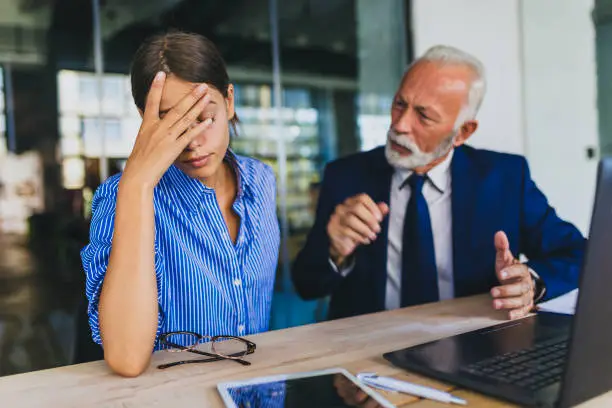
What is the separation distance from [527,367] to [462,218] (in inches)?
34.0

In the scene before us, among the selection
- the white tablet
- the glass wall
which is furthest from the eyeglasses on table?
the glass wall

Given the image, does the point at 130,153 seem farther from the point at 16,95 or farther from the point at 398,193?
the point at 16,95

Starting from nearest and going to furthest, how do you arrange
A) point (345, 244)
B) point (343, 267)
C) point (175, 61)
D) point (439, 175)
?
point (175, 61)
point (345, 244)
point (343, 267)
point (439, 175)

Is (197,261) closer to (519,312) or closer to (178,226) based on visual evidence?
(178,226)

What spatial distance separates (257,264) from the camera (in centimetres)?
134

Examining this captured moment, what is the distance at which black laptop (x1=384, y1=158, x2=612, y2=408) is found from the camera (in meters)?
0.63

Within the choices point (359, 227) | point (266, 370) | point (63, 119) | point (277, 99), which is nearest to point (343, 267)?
point (359, 227)

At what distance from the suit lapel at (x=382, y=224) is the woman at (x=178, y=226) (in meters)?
0.36

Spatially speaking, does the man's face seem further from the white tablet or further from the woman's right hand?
the white tablet

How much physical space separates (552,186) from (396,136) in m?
2.00

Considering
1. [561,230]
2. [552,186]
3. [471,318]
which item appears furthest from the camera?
[552,186]

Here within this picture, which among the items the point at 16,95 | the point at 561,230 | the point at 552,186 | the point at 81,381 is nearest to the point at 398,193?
the point at 561,230

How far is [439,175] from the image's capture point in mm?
1744

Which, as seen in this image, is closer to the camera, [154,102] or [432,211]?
[154,102]
